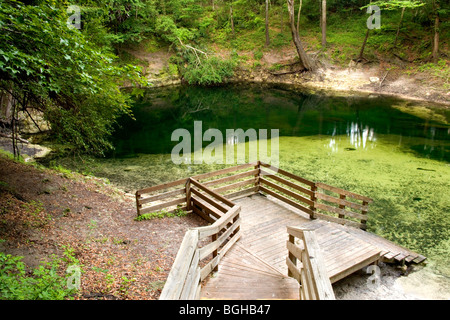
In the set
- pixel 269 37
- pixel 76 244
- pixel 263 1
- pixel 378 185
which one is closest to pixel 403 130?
pixel 378 185

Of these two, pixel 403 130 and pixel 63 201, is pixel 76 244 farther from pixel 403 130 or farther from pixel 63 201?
pixel 403 130

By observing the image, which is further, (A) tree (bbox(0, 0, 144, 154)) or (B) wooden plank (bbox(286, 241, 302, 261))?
(A) tree (bbox(0, 0, 144, 154))

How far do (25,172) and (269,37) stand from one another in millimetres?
31660

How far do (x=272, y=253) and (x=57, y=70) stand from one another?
5.57m

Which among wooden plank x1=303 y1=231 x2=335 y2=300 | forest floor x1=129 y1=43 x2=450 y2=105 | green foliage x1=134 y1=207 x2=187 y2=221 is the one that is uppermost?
forest floor x1=129 y1=43 x2=450 y2=105

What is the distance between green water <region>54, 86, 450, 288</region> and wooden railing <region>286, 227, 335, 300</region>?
4588 mm

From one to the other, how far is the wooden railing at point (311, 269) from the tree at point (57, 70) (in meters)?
4.66

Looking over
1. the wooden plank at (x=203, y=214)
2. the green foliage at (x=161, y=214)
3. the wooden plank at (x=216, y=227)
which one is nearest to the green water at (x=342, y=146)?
the green foliage at (x=161, y=214)

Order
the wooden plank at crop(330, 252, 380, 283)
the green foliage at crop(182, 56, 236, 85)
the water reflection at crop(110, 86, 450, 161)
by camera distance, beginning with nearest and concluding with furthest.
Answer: the wooden plank at crop(330, 252, 380, 283) → the water reflection at crop(110, 86, 450, 161) → the green foliage at crop(182, 56, 236, 85)

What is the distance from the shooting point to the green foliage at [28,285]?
395 cm

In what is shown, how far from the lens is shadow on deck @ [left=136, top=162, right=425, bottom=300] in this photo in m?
3.86

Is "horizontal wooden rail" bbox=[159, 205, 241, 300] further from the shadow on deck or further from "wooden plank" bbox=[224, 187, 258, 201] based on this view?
"wooden plank" bbox=[224, 187, 258, 201]

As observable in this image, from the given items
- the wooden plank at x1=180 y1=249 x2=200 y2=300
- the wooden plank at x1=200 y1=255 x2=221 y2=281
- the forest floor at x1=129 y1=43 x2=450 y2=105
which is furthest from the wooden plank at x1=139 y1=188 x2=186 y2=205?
the forest floor at x1=129 y1=43 x2=450 y2=105
